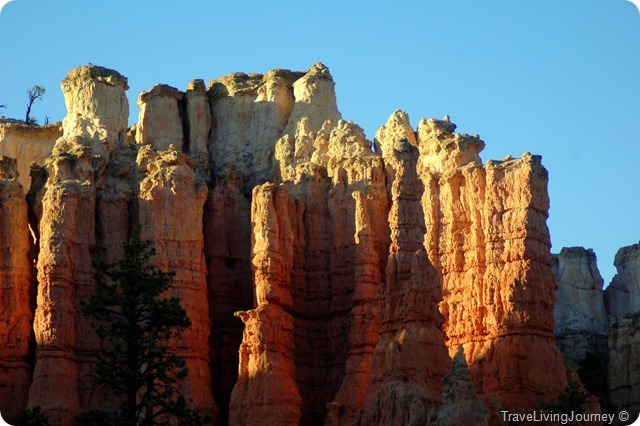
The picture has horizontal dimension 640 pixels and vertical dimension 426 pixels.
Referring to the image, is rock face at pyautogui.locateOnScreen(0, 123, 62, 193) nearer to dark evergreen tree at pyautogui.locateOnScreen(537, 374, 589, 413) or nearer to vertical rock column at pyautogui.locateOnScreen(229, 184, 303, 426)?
vertical rock column at pyautogui.locateOnScreen(229, 184, 303, 426)

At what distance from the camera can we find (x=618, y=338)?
78875 mm

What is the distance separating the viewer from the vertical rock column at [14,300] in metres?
68.6

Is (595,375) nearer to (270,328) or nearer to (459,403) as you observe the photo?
(270,328)

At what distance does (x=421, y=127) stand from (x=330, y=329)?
351 inches

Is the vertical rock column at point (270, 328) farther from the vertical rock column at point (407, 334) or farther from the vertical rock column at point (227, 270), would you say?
the vertical rock column at point (407, 334)

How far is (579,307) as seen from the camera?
86.5m

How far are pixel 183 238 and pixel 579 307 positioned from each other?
23.6 m

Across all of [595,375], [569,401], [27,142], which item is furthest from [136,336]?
[595,375]

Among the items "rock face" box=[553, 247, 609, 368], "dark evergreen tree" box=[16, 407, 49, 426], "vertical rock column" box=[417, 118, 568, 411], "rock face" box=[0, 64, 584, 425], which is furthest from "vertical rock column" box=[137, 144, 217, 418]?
"rock face" box=[553, 247, 609, 368]

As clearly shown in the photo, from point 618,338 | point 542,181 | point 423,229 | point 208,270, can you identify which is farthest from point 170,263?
point 618,338

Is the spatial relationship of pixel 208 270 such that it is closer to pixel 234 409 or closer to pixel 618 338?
pixel 234 409

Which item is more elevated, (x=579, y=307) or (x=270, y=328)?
(x=579, y=307)

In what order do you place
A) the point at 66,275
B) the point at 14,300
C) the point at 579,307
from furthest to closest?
the point at 579,307, the point at 14,300, the point at 66,275

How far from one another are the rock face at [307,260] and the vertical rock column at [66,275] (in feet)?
0.24
